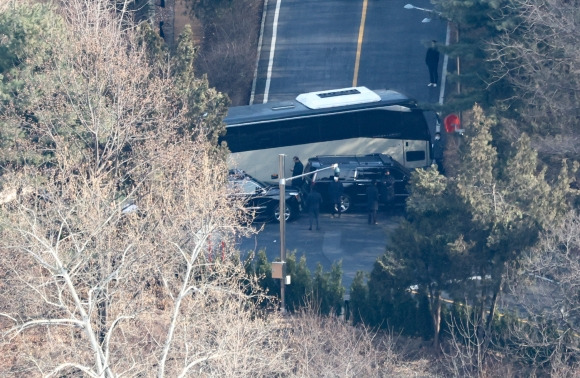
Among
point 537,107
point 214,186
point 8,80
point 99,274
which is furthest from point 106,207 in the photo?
point 537,107

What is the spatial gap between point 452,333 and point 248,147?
11137 mm

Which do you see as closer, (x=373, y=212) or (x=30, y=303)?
(x=30, y=303)

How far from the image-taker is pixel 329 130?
29641 millimetres

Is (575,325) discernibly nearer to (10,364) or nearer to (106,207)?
(106,207)

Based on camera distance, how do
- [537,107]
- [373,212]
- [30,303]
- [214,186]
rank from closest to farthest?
[30,303]
[214,186]
[537,107]
[373,212]

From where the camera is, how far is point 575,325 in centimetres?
1888

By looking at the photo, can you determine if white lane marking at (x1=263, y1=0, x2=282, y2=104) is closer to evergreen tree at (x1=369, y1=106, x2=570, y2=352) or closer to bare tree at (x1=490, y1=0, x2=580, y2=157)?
bare tree at (x1=490, y1=0, x2=580, y2=157)

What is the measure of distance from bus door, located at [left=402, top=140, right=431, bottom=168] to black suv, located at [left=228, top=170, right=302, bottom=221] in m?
4.21

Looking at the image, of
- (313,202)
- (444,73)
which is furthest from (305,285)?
(444,73)

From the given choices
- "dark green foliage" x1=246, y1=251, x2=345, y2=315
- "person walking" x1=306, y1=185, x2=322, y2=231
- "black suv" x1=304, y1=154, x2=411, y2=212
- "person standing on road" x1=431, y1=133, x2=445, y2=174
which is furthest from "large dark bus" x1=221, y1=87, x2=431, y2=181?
"dark green foliage" x1=246, y1=251, x2=345, y2=315

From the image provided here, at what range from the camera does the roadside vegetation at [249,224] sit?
18844 mm

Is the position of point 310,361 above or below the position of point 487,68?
below

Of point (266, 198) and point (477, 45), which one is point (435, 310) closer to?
point (266, 198)

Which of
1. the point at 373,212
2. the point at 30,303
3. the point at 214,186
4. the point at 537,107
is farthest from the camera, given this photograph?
the point at 373,212
